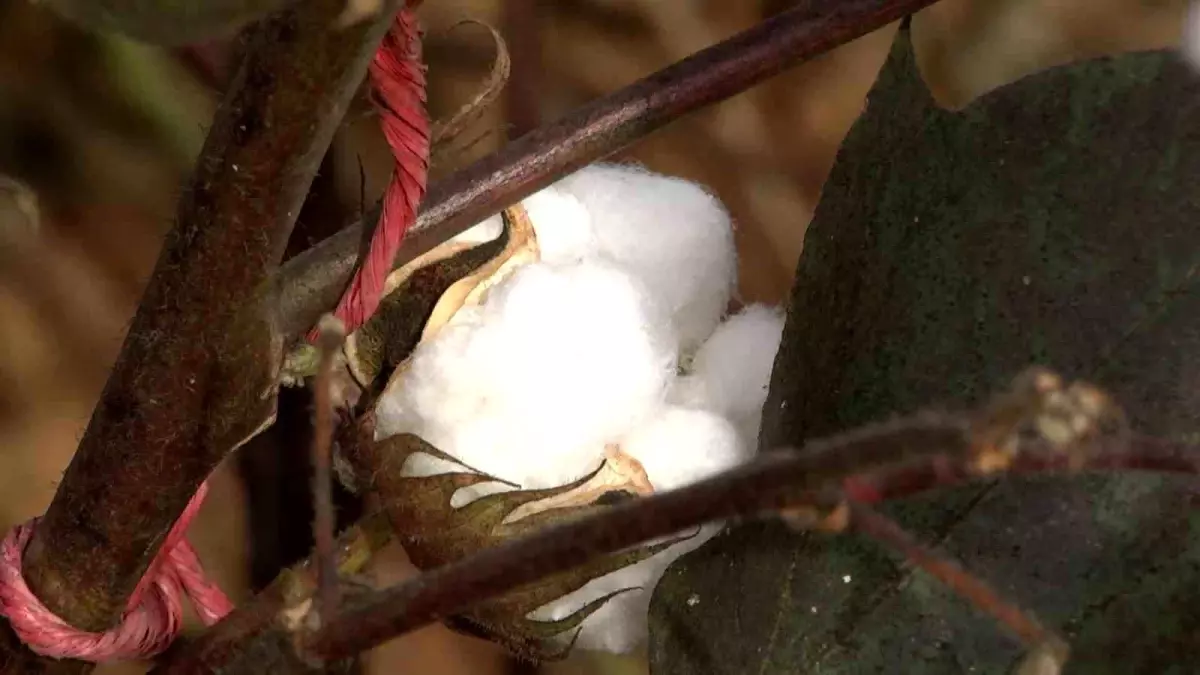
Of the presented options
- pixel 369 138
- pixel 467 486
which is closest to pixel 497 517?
pixel 467 486

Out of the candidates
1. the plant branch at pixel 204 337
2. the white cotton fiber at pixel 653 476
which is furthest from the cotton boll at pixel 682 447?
the plant branch at pixel 204 337

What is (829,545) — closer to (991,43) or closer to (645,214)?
(645,214)

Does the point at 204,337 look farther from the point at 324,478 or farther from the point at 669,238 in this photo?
the point at 669,238

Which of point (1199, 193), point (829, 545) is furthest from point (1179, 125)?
point (829, 545)

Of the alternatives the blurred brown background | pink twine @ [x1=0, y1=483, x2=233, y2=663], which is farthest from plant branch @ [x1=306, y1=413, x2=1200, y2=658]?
the blurred brown background

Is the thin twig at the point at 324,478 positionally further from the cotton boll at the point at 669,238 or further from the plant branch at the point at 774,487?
the cotton boll at the point at 669,238
